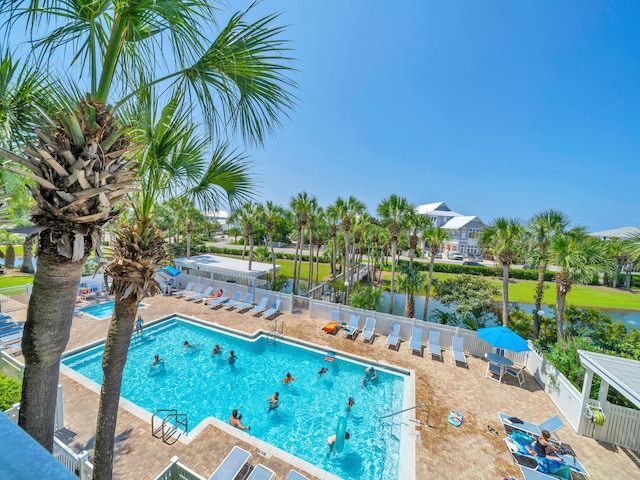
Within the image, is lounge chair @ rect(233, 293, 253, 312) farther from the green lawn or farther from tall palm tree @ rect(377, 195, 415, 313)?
the green lawn

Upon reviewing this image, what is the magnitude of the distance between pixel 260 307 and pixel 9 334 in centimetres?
1172

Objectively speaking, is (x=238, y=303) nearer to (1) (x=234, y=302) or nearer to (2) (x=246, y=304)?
(1) (x=234, y=302)

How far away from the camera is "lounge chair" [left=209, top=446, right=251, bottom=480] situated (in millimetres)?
6266

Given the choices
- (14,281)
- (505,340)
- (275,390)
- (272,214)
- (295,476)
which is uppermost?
(272,214)

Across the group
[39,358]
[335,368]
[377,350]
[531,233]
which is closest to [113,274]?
[39,358]

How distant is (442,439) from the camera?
8141 mm

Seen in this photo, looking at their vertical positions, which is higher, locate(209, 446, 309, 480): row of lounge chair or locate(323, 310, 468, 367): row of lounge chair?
locate(323, 310, 468, 367): row of lounge chair

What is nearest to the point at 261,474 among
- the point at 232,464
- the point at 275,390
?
the point at 232,464

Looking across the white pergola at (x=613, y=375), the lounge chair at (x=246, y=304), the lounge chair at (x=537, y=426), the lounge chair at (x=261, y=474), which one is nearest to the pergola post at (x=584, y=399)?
the white pergola at (x=613, y=375)

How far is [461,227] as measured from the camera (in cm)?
6538

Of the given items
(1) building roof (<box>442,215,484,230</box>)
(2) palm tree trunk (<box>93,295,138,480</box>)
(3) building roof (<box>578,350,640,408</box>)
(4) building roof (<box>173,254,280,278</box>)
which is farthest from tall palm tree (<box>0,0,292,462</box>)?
(1) building roof (<box>442,215,484,230</box>)

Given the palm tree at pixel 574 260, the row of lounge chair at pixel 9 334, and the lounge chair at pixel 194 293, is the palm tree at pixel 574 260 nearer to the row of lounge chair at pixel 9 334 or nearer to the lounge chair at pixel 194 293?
the lounge chair at pixel 194 293

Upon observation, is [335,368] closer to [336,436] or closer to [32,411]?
[336,436]

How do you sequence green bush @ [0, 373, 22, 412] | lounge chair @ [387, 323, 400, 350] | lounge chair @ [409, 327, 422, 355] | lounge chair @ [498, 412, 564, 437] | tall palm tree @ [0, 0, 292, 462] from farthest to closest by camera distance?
lounge chair @ [387, 323, 400, 350] → lounge chair @ [409, 327, 422, 355] → lounge chair @ [498, 412, 564, 437] → green bush @ [0, 373, 22, 412] → tall palm tree @ [0, 0, 292, 462]
